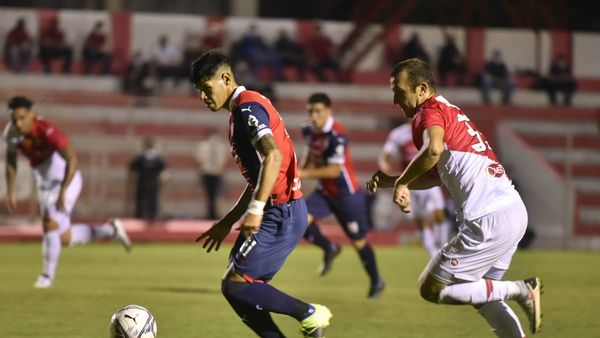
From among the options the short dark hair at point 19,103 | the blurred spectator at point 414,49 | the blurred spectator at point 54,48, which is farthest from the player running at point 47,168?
the blurred spectator at point 414,49

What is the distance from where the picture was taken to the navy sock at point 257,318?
7.05 m

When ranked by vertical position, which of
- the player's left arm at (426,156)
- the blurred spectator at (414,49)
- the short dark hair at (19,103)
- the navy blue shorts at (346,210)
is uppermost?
the player's left arm at (426,156)

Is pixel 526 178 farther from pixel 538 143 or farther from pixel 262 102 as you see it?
pixel 262 102

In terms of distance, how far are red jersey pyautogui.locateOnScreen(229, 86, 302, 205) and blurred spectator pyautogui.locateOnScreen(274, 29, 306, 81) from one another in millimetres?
23682

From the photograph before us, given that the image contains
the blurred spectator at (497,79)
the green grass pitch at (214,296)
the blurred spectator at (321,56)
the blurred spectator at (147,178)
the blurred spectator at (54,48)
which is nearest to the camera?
the green grass pitch at (214,296)

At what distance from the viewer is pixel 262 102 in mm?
7078

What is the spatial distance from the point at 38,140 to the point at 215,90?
6.46 m

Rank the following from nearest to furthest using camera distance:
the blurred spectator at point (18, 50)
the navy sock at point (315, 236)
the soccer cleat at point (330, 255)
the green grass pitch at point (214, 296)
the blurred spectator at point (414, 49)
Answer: the green grass pitch at point (214, 296), the navy sock at point (315, 236), the soccer cleat at point (330, 255), the blurred spectator at point (18, 50), the blurred spectator at point (414, 49)

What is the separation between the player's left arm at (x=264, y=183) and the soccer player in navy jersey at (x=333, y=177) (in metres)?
5.95

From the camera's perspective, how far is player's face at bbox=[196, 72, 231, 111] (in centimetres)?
711

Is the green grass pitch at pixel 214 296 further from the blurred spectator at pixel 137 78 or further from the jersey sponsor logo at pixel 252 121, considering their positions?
the blurred spectator at pixel 137 78

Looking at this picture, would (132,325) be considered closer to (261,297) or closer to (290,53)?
(261,297)

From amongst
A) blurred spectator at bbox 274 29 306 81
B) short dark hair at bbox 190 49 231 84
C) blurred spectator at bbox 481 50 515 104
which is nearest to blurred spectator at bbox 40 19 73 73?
blurred spectator at bbox 274 29 306 81

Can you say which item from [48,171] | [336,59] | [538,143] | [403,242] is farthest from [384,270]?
[336,59]
